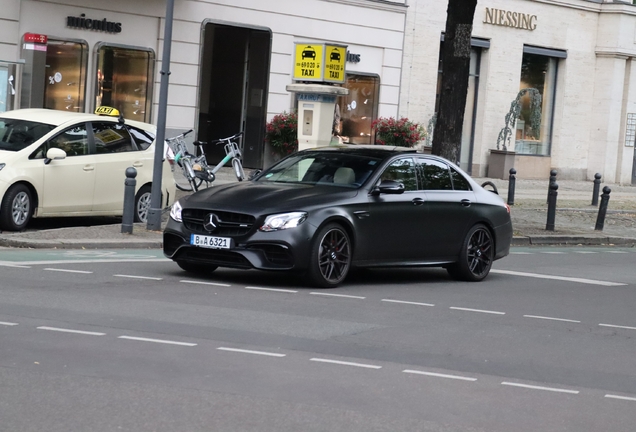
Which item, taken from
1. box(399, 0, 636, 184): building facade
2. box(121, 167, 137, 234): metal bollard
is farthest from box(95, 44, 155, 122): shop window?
box(121, 167, 137, 234): metal bollard

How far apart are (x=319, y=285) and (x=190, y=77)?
57.4 ft

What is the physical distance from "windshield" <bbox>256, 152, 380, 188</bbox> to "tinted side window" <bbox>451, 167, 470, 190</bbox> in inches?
53.2

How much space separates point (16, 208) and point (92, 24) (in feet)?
38.2

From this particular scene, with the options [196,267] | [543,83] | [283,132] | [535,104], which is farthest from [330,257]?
[543,83]

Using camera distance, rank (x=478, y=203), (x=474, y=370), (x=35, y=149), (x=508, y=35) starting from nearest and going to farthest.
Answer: (x=474, y=370), (x=478, y=203), (x=35, y=149), (x=508, y=35)

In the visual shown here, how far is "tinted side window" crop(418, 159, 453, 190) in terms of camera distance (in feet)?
43.8

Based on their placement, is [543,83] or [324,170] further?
[543,83]

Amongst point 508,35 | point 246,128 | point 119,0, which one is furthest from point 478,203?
point 508,35

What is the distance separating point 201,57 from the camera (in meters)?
28.5

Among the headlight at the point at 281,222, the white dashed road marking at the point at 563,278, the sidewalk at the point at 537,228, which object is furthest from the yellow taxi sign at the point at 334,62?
the headlight at the point at 281,222

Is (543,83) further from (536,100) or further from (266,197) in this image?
(266,197)

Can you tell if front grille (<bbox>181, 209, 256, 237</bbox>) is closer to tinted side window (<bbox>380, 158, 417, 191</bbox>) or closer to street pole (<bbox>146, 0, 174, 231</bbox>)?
tinted side window (<bbox>380, 158, 417, 191</bbox>)

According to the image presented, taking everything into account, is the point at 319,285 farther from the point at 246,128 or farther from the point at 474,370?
the point at 246,128

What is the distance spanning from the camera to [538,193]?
104 feet
